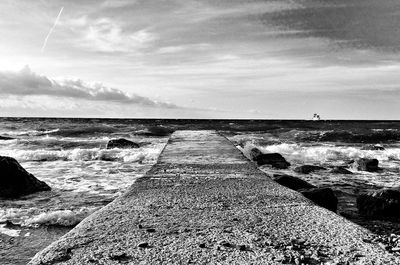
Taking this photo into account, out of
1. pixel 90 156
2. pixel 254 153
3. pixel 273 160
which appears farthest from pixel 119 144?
pixel 273 160

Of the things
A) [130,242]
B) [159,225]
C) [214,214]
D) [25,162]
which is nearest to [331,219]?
[214,214]

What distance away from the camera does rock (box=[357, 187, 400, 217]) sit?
5.57 m

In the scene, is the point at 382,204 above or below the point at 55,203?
above

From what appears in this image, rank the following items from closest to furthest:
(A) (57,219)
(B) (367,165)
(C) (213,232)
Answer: (C) (213,232)
(A) (57,219)
(B) (367,165)

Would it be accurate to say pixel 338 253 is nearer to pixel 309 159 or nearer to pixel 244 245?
pixel 244 245

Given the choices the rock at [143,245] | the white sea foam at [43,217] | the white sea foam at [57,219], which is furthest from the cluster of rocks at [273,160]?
the rock at [143,245]

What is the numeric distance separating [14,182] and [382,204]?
6.50 m

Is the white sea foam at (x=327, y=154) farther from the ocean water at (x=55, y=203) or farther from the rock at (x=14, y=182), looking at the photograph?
the rock at (x=14, y=182)

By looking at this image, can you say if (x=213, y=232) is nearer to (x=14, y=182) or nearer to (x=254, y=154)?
(x=14, y=182)

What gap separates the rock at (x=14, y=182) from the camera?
696 centimetres

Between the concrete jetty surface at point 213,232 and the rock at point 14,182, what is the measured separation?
3.59 meters

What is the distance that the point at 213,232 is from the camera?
283 cm

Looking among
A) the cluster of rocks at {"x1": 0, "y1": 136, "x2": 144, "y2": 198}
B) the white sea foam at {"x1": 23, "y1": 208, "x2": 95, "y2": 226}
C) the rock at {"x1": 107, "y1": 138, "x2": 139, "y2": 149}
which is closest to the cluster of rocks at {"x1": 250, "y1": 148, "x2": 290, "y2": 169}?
the rock at {"x1": 107, "y1": 138, "x2": 139, "y2": 149}

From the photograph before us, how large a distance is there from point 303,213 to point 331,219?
270 millimetres
